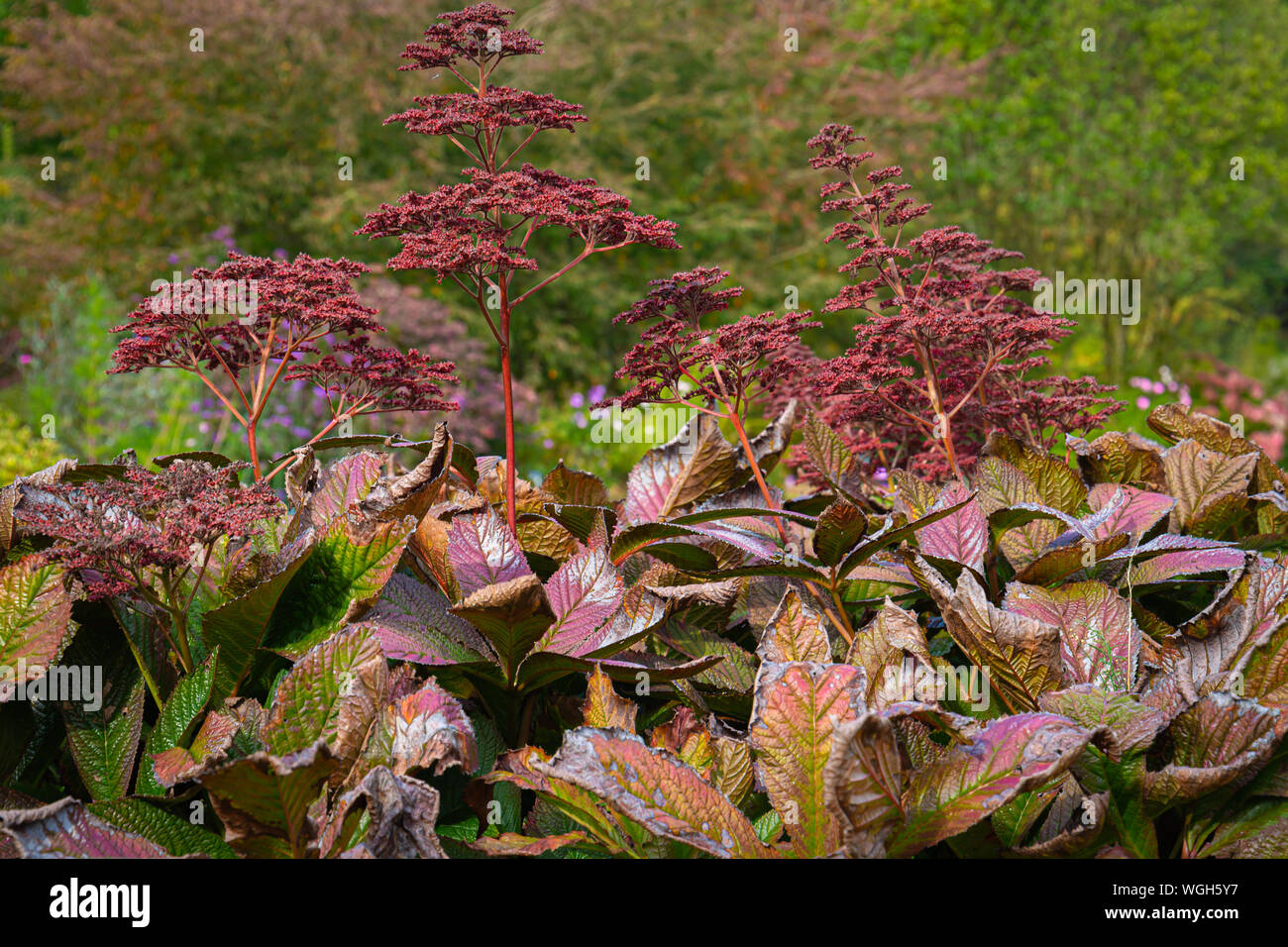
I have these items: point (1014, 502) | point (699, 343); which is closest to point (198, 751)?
point (699, 343)

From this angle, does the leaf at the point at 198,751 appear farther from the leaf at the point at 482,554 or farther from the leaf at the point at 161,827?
the leaf at the point at 482,554

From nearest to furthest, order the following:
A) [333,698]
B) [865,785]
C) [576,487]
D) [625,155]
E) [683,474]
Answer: [865,785] < [333,698] < [683,474] < [576,487] < [625,155]

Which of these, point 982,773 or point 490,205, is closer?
point 982,773

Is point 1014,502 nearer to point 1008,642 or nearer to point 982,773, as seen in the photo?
point 1008,642

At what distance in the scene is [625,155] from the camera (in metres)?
10.8

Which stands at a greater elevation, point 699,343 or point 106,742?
point 699,343

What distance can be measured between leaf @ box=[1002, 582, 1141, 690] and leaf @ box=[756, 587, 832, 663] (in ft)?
0.71

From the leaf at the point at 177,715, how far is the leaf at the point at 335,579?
8 cm

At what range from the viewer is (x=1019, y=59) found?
12016mm

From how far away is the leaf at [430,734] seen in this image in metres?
0.91

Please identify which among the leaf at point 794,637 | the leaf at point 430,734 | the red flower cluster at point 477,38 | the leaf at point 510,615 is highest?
the red flower cluster at point 477,38

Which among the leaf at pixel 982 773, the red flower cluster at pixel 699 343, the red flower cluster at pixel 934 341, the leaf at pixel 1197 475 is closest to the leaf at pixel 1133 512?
the leaf at pixel 1197 475

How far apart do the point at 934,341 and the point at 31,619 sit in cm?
123
